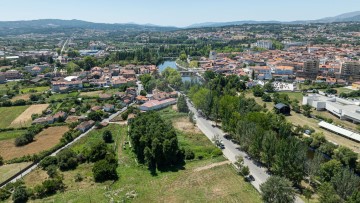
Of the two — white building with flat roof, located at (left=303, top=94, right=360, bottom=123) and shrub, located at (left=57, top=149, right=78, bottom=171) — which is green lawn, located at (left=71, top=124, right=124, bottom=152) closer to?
shrub, located at (left=57, top=149, right=78, bottom=171)

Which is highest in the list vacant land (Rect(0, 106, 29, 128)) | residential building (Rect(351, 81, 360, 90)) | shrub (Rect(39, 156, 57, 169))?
residential building (Rect(351, 81, 360, 90))

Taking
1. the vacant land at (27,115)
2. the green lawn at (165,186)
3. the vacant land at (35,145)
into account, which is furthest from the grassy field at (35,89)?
the green lawn at (165,186)

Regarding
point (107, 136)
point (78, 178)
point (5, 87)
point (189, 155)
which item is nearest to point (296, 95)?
point (189, 155)

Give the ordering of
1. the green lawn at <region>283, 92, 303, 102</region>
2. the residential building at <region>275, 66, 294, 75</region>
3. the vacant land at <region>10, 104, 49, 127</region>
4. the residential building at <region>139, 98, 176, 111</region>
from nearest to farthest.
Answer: the vacant land at <region>10, 104, 49, 127</region>
the residential building at <region>139, 98, 176, 111</region>
the green lawn at <region>283, 92, 303, 102</region>
the residential building at <region>275, 66, 294, 75</region>

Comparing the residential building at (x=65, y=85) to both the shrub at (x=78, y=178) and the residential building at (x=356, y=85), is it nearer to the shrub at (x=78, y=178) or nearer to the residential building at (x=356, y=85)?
the shrub at (x=78, y=178)

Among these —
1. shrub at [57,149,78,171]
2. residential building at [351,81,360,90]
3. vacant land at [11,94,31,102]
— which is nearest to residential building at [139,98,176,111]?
shrub at [57,149,78,171]

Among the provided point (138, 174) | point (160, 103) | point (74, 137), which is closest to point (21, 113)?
point (74, 137)
